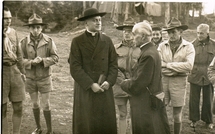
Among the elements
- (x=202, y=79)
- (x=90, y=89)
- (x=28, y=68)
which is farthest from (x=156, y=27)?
(x=28, y=68)

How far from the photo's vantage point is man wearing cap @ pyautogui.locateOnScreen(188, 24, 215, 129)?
13.6 feet

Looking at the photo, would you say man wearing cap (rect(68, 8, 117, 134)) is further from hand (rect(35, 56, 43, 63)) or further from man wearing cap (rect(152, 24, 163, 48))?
man wearing cap (rect(152, 24, 163, 48))

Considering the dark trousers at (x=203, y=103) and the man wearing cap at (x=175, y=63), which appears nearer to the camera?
the man wearing cap at (x=175, y=63)

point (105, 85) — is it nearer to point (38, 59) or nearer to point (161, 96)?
point (161, 96)

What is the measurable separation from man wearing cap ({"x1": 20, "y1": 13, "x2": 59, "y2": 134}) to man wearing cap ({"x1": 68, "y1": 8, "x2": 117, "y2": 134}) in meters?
0.30

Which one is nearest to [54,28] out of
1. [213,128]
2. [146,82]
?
[146,82]

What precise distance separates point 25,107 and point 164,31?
2012mm

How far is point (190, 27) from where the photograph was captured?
13.5 ft

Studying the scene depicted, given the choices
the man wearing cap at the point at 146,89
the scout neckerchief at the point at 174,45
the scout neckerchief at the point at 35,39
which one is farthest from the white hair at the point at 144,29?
the scout neckerchief at the point at 35,39

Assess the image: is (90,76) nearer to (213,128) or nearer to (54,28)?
(54,28)

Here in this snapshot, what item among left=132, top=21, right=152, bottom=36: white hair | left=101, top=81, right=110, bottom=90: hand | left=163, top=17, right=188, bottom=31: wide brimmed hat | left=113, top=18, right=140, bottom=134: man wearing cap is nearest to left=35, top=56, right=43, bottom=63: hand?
left=101, top=81, right=110, bottom=90: hand

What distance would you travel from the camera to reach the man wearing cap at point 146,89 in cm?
394

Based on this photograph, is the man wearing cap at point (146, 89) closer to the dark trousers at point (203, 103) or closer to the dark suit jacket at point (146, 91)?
the dark suit jacket at point (146, 91)

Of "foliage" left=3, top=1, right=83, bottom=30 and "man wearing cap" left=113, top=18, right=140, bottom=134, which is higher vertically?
"foliage" left=3, top=1, right=83, bottom=30
